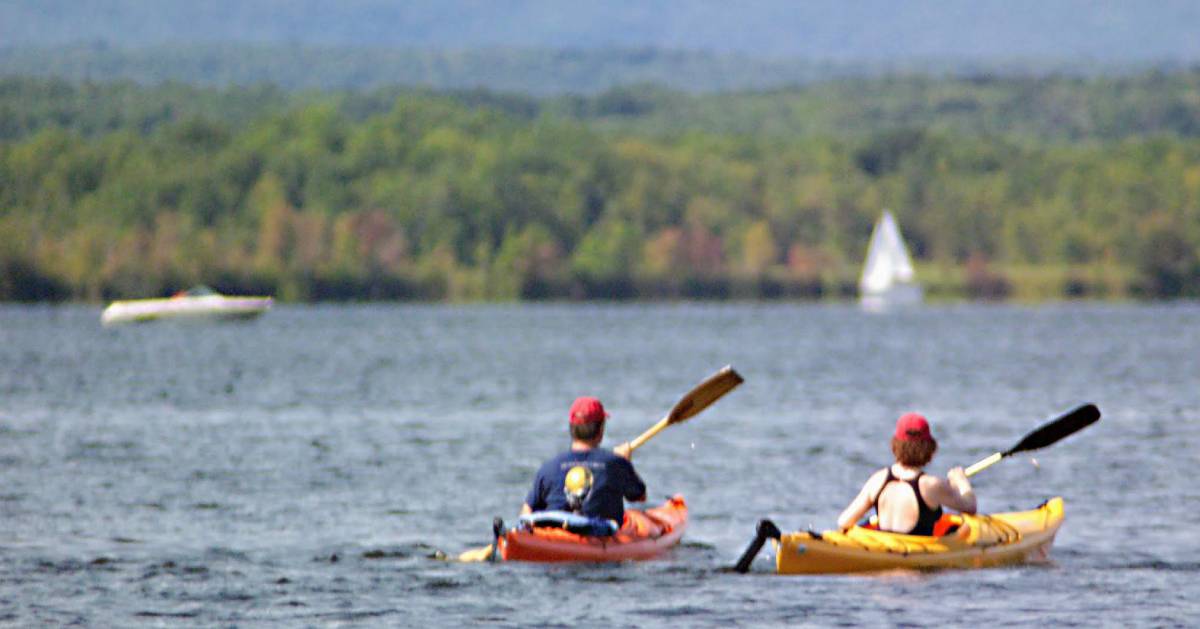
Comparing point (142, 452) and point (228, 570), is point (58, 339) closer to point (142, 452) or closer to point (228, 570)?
point (142, 452)

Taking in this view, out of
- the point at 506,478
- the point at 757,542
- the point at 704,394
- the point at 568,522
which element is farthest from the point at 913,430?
the point at 506,478

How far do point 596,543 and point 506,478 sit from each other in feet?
37.1

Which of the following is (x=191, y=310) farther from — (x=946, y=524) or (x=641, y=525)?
(x=946, y=524)

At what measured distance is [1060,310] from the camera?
537ft

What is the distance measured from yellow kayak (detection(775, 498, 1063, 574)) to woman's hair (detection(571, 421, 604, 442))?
2.29 metres

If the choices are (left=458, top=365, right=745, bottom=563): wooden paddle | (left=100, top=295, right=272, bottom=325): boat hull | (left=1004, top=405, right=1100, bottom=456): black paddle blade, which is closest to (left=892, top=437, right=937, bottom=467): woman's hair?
(left=1004, top=405, right=1100, bottom=456): black paddle blade

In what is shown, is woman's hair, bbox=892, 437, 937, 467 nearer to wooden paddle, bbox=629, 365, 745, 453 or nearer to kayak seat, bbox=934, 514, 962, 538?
kayak seat, bbox=934, 514, 962, 538

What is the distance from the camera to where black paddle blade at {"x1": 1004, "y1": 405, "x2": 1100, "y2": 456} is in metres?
26.7

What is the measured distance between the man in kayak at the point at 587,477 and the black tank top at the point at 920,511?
2.67 metres

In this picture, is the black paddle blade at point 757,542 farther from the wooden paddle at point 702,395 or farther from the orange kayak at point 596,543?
the wooden paddle at point 702,395

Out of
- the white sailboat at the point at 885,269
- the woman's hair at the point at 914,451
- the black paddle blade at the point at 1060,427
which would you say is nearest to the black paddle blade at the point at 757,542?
the woman's hair at the point at 914,451

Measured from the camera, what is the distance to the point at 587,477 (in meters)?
23.4

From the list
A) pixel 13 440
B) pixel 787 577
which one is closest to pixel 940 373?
pixel 13 440

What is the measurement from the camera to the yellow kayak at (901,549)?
2272 cm
